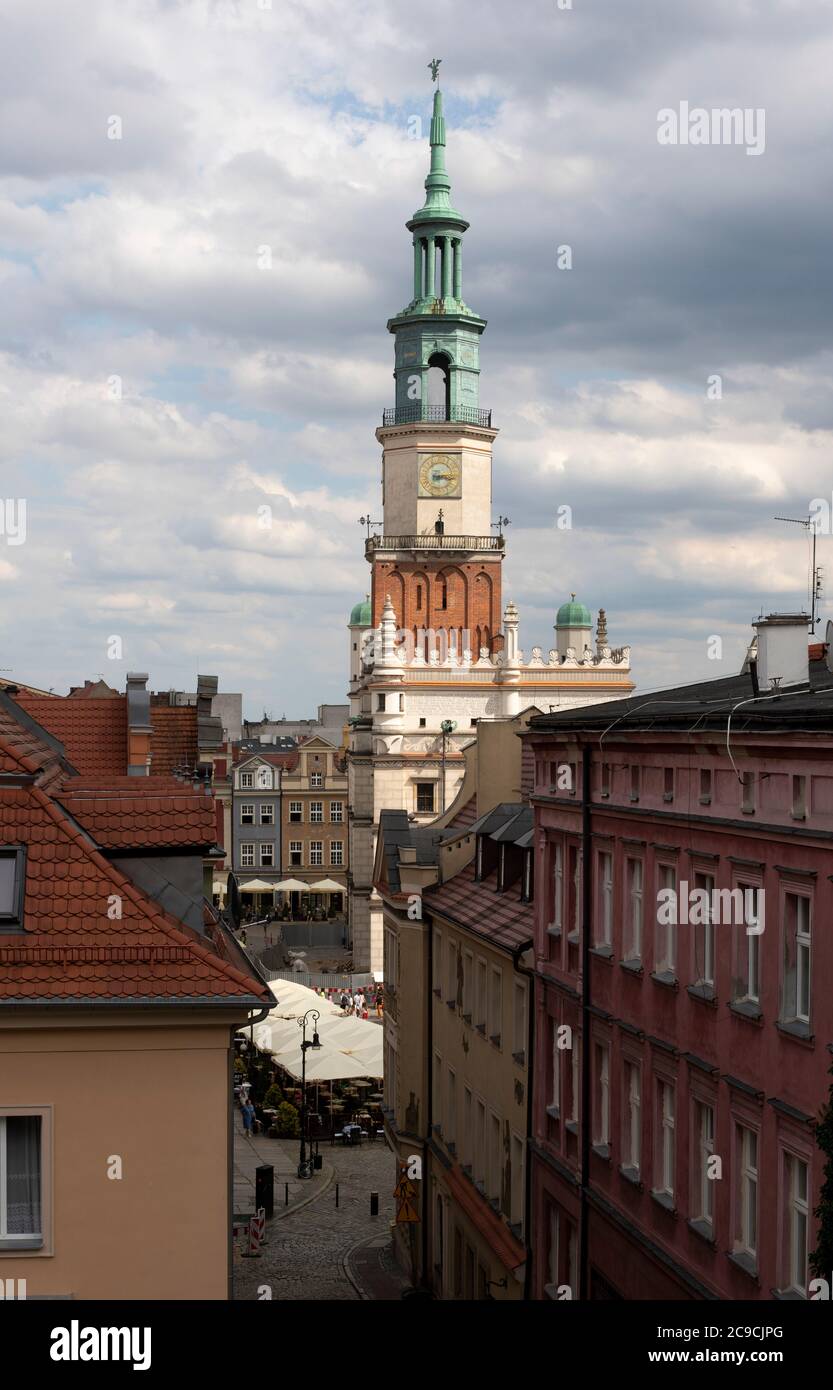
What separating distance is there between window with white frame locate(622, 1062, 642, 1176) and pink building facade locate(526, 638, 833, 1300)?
1.5 inches

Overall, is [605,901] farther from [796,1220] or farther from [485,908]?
[485,908]

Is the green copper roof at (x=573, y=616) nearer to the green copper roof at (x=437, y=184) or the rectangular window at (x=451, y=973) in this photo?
the green copper roof at (x=437, y=184)

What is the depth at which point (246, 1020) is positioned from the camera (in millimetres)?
12898

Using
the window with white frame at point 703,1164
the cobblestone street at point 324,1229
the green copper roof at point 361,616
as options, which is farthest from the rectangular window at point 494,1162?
the green copper roof at point 361,616

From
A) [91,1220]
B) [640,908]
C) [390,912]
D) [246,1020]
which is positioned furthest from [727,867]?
[390,912]

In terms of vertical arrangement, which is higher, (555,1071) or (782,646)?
(782,646)

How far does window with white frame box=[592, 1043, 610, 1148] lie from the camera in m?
20.9

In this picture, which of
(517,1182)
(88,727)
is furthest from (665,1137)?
(88,727)

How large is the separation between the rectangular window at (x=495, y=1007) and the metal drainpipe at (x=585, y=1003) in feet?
15.6

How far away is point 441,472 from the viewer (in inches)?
3792

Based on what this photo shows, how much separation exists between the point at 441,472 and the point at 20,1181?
85.4 metres
